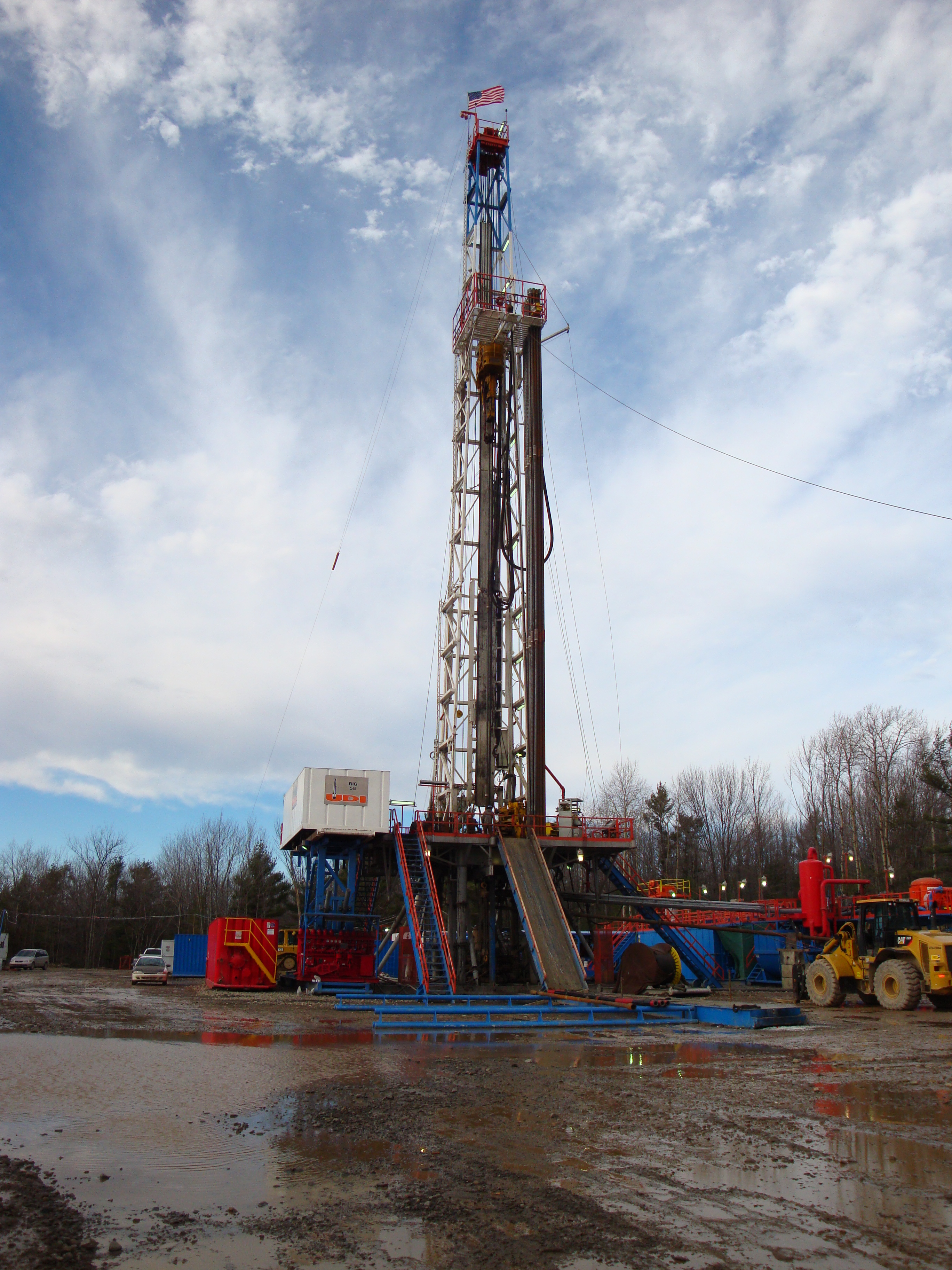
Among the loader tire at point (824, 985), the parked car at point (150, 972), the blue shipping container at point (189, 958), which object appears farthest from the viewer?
the blue shipping container at point (189, 958)

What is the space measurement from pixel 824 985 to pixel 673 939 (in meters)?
7.37

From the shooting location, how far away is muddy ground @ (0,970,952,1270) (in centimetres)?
413

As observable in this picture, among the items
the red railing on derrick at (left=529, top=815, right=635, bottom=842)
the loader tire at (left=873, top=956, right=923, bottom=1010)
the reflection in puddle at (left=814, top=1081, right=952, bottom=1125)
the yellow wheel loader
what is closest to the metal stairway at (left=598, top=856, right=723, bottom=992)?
the red railing on derrick at (left=529, top=815, right=635, bottom=842)

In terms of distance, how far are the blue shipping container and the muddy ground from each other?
25.1m

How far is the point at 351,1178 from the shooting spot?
17.0 feet

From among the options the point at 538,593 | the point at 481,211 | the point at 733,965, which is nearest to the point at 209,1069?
the point at 538,593

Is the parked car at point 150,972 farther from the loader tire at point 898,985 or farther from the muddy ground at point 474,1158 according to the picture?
the loader tire at point 898,985

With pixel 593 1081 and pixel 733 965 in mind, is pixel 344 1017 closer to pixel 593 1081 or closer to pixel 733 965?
pixel 593 1081

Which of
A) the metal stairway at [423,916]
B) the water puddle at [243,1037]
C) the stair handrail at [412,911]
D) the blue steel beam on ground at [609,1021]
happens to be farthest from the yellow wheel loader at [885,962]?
the water puddle at [243,1037]

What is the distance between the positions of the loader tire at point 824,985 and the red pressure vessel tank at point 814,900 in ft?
2.04

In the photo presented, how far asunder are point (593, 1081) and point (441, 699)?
1928 centimetres

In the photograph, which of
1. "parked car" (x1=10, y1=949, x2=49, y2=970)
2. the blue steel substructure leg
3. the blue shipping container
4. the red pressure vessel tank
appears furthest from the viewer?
"parked car" (x1=10, y1=949, x2=49, y2=970)

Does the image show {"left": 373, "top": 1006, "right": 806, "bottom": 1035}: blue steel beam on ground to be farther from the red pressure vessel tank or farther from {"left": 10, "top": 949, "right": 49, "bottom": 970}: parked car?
{"left": 10, "top": 949, "right": 49, "bottom": 970}: parked car

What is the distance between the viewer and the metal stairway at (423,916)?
19078mm
